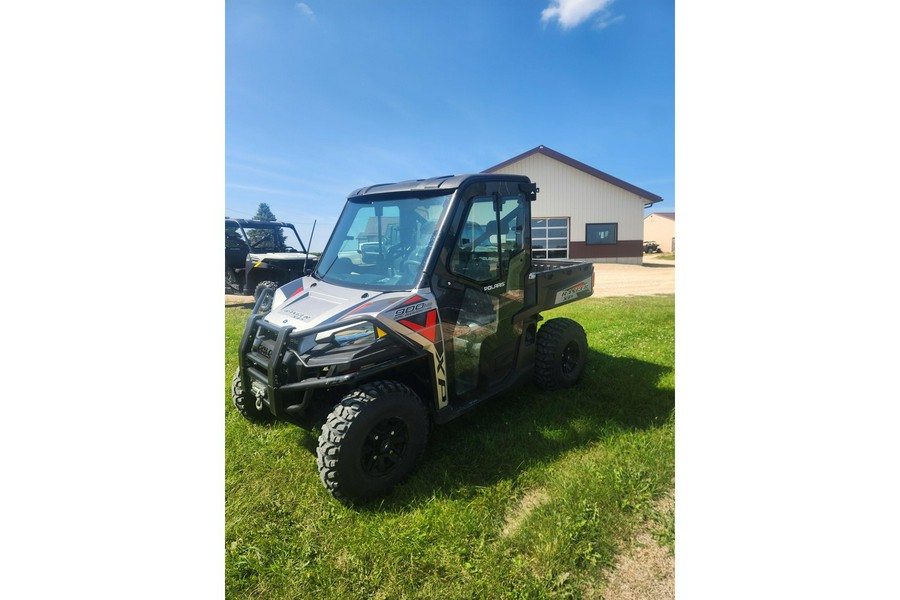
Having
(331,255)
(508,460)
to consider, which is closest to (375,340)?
(331,255)

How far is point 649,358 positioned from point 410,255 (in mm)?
2016

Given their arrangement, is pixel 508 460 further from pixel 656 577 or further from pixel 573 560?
pixel 656 577

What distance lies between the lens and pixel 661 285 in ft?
5.29

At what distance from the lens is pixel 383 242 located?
1869mm

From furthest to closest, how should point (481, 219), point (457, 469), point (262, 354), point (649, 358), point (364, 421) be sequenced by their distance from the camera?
point (649, 358), point (481, 219), point (457, 469), point (262, 354), point (364, 421)

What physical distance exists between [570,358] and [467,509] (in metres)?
1.53

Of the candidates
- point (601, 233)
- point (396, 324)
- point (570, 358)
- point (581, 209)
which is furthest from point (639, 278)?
point (396, 324)

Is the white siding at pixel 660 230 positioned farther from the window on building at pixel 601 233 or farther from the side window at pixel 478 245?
the side window at pixel 478 245

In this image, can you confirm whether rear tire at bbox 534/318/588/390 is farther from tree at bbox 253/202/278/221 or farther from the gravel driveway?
tree at bbox 253/202/278/221

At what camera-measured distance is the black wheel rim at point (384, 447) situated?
62.0 inches

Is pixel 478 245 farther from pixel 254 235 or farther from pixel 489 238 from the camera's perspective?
pixel 254 235

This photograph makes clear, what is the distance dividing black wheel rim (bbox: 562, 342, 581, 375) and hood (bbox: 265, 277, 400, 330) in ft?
4.98

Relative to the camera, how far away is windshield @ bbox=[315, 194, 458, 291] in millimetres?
1730

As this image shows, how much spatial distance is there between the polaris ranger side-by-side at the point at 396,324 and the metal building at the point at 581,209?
160 mm
